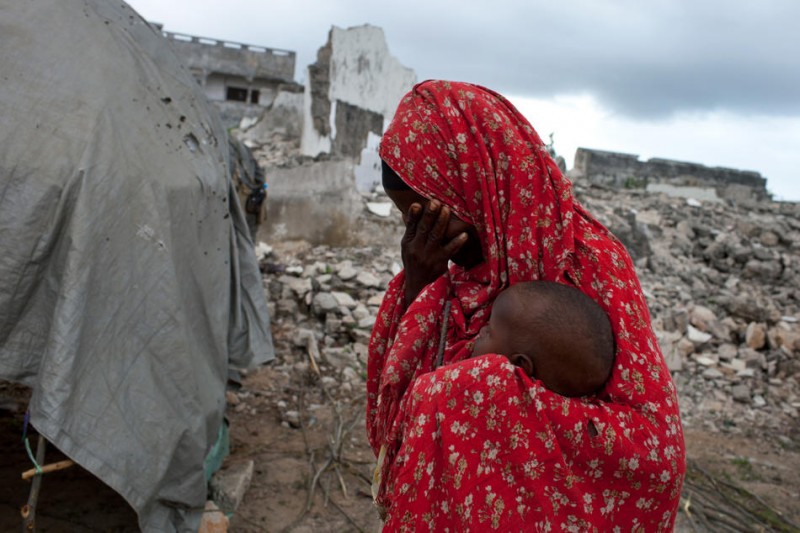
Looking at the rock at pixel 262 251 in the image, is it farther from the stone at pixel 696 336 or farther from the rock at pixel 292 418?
the stone at pixel 696 336

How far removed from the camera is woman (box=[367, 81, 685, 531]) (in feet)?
3.65

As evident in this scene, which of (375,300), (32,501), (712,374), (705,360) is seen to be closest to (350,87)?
(375,300)

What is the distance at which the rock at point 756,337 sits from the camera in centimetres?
648

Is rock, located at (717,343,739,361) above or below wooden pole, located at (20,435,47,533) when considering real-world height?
above

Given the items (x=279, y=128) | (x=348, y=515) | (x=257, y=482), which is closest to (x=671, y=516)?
(x=348, y=515)

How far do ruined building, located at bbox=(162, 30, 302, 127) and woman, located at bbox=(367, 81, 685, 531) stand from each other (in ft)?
89.6

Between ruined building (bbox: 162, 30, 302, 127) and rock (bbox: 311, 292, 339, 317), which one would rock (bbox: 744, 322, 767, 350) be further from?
ruined building (bbox: 162, 30, 302, 127)

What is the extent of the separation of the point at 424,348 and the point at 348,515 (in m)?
2.56

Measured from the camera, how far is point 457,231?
4.44 feet

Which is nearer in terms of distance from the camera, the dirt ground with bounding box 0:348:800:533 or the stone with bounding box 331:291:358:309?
the dirt ground with bounding box 0:348:800:533

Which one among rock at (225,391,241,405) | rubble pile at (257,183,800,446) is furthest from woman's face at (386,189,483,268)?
rubble pile at (257,183,800,446)

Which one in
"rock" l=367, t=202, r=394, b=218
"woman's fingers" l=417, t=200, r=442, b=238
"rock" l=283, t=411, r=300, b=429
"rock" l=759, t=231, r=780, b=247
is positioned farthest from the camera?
"rock" l=759, t=231, r=780, b=247

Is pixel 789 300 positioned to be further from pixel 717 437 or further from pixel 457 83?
pixel 457 83

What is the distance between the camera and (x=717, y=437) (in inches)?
205
